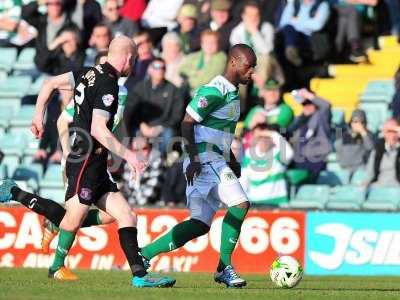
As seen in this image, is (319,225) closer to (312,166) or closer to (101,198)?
(312,166)

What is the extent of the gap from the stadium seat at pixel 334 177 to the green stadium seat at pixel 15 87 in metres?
5.69

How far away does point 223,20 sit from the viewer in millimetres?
19828

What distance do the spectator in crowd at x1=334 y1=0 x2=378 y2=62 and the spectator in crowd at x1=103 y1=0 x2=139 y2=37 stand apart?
3359 mm

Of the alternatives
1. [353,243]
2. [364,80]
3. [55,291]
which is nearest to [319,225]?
[353,243]

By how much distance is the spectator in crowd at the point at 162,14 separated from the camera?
20812 mm

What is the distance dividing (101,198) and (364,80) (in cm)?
958

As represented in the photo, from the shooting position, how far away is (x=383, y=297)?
10.9 m

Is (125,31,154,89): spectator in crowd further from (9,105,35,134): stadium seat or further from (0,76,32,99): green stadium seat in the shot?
(0,76,32,99): green stadium seat

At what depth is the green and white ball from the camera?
38.5 ft

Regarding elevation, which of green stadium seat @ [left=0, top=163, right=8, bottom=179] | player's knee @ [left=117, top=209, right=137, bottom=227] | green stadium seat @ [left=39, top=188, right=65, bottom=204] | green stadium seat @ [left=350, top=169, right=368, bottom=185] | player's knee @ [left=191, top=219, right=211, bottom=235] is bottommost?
green stadium seat @ [left=39, top=188, right=65, bottom=204]

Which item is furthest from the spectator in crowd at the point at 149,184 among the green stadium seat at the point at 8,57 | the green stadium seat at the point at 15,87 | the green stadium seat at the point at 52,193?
the green stadium seat at the point at 8,57

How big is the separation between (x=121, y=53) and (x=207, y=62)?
8.04 m

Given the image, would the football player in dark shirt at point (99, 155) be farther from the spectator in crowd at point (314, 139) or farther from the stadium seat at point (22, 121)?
the stadium seat at point (22, 121)

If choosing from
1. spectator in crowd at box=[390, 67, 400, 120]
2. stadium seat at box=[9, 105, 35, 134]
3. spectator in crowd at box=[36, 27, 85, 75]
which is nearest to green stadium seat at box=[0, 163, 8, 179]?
stadium seat at box=[9, 105, 35, 134]
